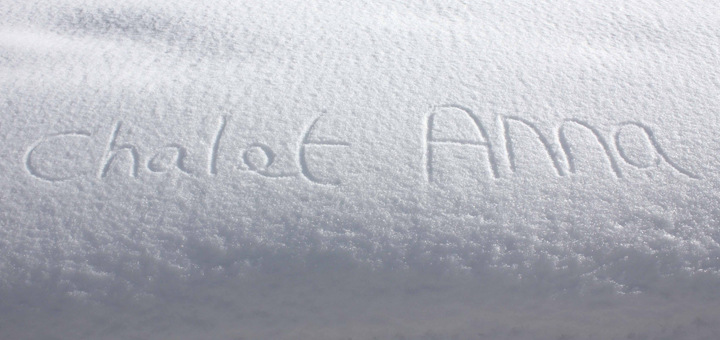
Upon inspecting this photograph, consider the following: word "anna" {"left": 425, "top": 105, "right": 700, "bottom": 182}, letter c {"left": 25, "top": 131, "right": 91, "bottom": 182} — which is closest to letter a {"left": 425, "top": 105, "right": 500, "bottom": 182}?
word "anna" {"left": 425, "top": 105, "right": 700, "bottom": 182}

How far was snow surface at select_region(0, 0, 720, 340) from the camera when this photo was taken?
86 cm

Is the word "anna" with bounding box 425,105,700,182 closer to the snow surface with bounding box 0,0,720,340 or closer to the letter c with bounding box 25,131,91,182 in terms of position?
the snow surface with bounding box 0,0,720,340

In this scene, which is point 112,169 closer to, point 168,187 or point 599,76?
point 168,187

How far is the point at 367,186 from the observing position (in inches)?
37.0

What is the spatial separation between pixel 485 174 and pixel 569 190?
145 millimetres

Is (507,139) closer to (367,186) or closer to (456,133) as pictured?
(456,133)

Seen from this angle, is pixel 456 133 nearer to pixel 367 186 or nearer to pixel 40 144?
pixel 367 186

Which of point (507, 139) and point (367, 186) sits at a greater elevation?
point (507, 139)

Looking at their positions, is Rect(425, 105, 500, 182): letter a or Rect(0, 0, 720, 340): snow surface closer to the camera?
Rect(0, 0, 720, 340): snow surface

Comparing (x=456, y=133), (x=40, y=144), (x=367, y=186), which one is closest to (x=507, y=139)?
(x=456, y=133)

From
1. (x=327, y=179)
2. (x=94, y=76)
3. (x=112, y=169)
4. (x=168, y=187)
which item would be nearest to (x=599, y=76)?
(x=327, y=179)

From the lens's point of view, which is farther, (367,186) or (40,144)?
(40,144)

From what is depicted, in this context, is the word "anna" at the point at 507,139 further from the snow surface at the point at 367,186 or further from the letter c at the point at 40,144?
the letter c at the point at 40,144

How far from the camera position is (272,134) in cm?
104
